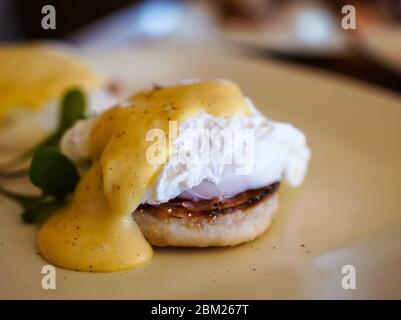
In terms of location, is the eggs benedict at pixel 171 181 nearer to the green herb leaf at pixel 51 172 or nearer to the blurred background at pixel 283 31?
the green herb leaf at pixel 51 172

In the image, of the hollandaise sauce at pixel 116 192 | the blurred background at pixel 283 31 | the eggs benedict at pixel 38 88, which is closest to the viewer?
the hollandaise sauce at pixel 116 192

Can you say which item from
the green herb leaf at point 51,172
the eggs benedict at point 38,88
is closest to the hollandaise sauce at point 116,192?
the green herb leaf at point 51,172

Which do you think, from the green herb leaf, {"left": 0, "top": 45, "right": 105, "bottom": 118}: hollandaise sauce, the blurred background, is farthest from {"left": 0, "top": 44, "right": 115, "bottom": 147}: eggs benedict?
the green herb leaf

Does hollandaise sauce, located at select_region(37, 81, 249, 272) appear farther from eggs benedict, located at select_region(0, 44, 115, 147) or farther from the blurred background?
the blurred background

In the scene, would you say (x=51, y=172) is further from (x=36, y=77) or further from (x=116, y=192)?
(x=36, y=77)

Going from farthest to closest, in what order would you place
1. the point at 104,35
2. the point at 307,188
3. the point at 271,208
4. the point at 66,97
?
the point at 104,35, the point at 66,97, the point at 307,188, the point at 271,208

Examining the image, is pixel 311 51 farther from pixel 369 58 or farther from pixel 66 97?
pixel 66 97

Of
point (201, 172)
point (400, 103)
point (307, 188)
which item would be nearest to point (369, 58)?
point (400, 103)

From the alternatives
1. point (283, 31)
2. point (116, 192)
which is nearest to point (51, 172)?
point (116, 192)

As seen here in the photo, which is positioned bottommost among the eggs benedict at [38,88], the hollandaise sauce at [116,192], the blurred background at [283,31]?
the hollandaise sauce at [116,192]
